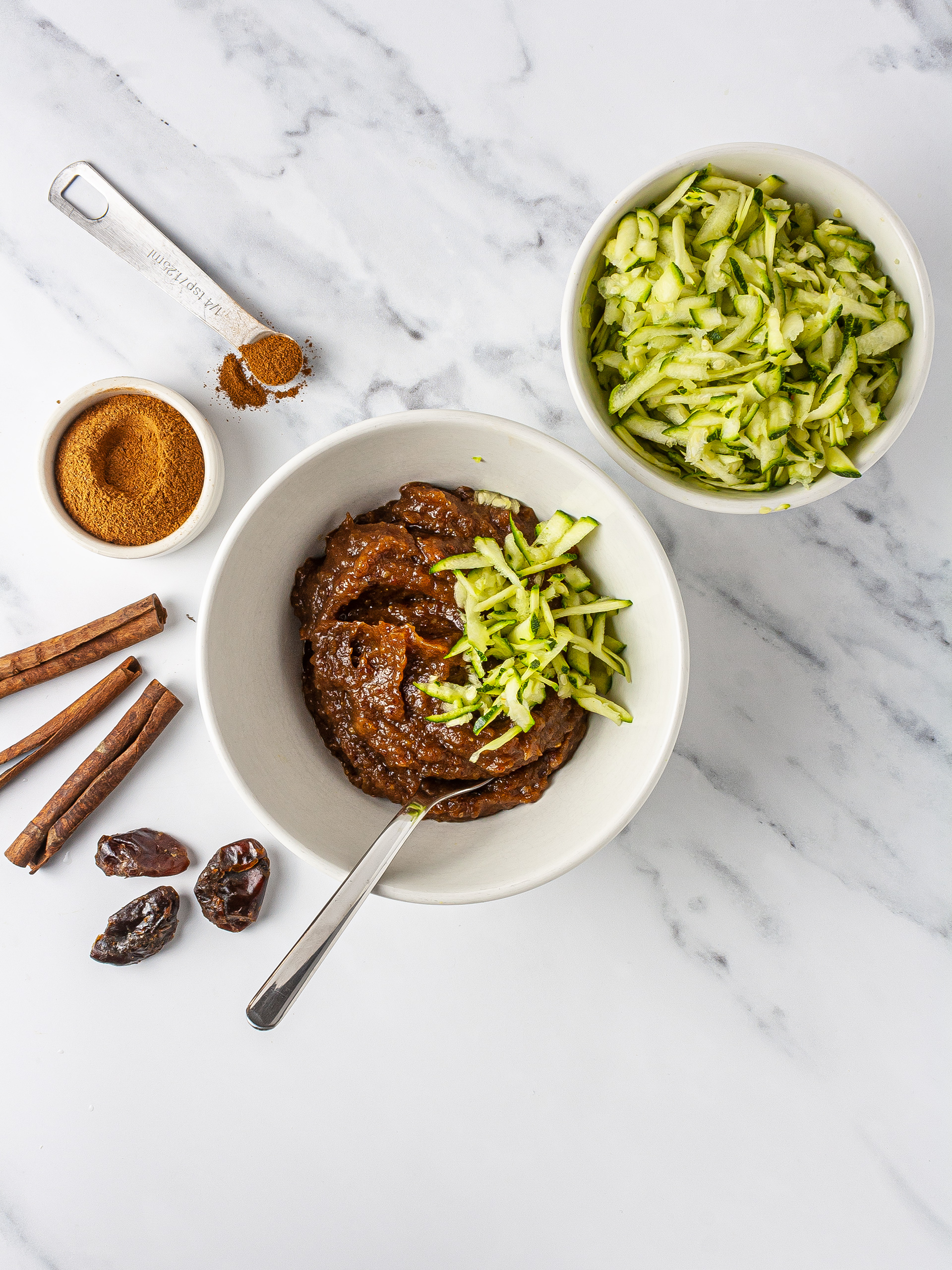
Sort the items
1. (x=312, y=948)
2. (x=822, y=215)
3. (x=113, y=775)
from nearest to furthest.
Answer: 1. (x=312, y=948)
2. (x=822, y=215)
3. (x=113, y=775)

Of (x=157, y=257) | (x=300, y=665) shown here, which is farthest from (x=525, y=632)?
(x=157, y=257)

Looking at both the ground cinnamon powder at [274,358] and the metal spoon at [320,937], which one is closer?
the metal spoon at [320,937]

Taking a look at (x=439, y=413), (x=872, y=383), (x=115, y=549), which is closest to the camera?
(x=439, y=413)

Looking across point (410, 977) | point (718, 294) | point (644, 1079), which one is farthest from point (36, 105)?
point (644, 1079)

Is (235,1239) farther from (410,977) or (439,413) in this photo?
(439,413)

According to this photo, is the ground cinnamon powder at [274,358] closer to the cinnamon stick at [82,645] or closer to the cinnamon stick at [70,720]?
the cinnamon stick at [82,645]

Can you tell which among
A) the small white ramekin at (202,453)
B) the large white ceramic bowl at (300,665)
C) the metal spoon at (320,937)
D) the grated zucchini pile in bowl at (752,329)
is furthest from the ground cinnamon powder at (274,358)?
the metal spoon at (320,937)

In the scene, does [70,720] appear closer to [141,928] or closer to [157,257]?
[141,928]
